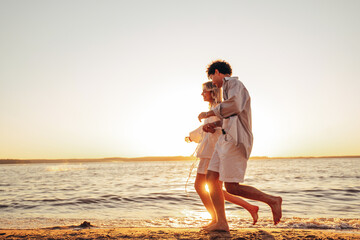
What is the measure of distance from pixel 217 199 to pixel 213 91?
154cm

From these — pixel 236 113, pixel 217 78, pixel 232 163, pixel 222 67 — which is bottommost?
pixel 232 163

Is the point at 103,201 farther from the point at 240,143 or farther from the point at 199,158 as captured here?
the point at 240,143

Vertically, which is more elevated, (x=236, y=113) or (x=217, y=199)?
(x=236, y=113)

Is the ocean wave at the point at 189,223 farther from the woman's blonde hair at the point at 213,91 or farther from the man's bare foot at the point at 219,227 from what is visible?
the woman's blonde hair at the point at 213,91

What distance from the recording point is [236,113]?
3711 millimetres

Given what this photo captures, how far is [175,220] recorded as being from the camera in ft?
20.7

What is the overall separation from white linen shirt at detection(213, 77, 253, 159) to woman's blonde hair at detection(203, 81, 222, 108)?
614mm

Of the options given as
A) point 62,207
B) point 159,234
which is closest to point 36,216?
point 62,207

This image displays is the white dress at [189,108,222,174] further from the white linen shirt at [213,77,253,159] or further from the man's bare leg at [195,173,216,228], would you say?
the white linen shirt at [213,77,253,159]

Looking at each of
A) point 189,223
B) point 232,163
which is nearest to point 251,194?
point 232,163

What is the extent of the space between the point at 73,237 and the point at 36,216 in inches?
148

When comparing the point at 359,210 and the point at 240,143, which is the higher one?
the point at 240,143

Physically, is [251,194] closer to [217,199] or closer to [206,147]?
[217,199]

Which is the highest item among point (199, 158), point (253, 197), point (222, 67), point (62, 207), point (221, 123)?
point (222, 67)
